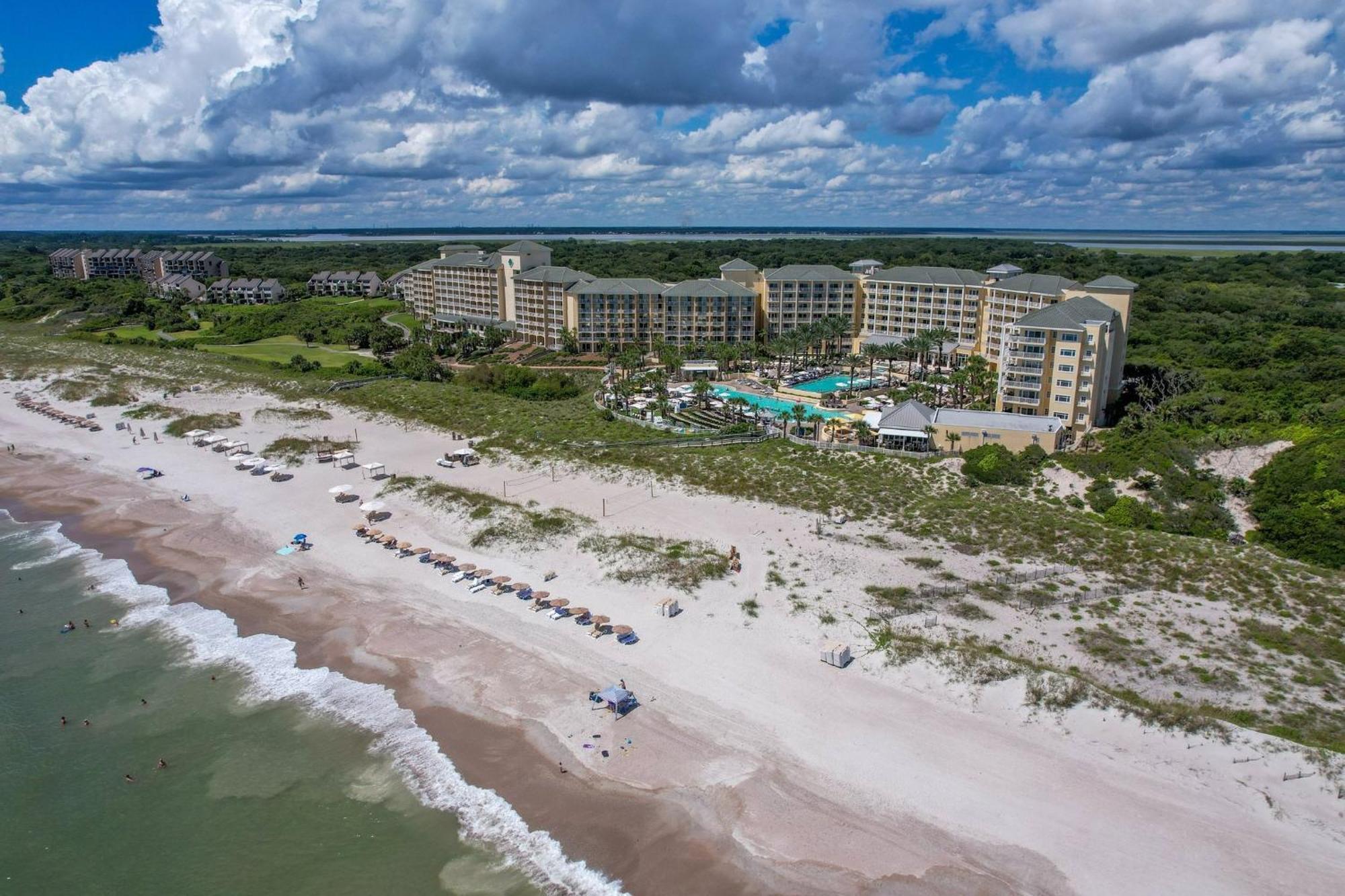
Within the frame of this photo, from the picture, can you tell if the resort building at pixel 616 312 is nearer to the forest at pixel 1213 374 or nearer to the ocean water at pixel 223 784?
the forest at pixel 1213 374

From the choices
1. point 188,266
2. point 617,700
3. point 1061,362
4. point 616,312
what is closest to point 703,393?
point 1061,362

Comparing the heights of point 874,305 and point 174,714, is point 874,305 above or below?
above

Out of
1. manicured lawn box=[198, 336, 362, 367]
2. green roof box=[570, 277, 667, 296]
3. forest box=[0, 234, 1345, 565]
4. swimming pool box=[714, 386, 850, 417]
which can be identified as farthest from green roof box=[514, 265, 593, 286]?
forest box=[0, 234, 1345, 565]

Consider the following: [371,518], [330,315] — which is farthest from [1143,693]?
[330,315]

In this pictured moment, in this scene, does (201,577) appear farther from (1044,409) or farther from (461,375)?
(1044,409)

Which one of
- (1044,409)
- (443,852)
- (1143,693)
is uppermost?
(1044,409)

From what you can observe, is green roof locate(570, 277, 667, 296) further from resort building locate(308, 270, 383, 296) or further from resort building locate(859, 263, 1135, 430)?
resort building locate(308, 270, 383, 296)
